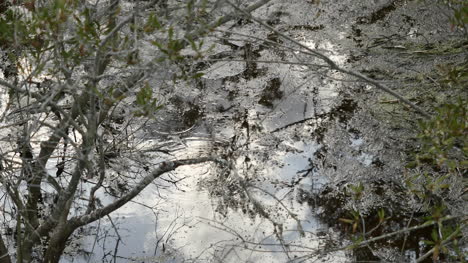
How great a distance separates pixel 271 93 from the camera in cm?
632

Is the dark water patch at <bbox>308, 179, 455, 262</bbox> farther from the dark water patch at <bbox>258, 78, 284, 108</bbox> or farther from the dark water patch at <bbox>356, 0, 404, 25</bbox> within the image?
the dark water patch at <bbox>356, 0, 404, 25</bbox>

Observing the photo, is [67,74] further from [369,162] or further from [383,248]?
[369,162]

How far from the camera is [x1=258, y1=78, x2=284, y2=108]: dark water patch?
620 cm

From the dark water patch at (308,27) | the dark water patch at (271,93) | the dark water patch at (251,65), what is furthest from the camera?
the dark water patch at (308,27)

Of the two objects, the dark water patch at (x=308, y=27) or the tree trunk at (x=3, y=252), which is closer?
the tree trunk at (x=3, y=252)

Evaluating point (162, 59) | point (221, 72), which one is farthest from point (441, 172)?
point (162, 59)

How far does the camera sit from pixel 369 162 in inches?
213

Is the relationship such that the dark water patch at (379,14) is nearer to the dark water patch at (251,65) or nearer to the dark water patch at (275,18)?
the dark water patch at (275,18)

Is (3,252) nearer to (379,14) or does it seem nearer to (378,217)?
(378,217)

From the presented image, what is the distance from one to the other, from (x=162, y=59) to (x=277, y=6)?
5.14 m

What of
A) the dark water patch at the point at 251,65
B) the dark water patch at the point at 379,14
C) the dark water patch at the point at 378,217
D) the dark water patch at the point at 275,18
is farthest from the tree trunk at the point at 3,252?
the dark water patch at the point at 379,14

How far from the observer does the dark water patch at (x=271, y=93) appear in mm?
6195

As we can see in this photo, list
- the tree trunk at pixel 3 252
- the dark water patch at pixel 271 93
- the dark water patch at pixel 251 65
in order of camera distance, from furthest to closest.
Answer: the dark water patch at pixel 251 65, the dark water patch at pixel 271 93, the tree trunk at pixel 3 252

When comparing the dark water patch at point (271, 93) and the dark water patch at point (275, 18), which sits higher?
the dark water patch at point (275, 18)
